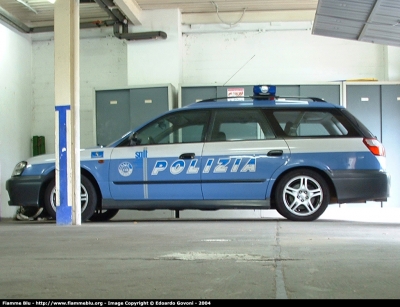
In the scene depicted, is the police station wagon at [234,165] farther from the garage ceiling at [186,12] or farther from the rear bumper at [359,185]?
the garage ceiling at [186,12]

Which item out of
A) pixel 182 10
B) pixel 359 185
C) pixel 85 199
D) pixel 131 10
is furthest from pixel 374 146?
pixel 182 10

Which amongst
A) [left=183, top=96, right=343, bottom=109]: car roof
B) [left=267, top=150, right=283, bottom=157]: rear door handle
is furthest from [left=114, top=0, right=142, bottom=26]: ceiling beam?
[left=267, top=150, right=283, bottom=157]: rear door handle

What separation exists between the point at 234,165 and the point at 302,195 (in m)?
0.98

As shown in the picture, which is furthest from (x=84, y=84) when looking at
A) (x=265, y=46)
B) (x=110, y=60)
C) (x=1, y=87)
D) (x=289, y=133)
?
(x=289, y=133)

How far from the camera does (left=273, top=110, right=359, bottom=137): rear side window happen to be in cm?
800

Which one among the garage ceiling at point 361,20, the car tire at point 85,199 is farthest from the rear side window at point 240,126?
the garage ceiling at point 361,20

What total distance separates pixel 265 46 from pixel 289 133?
5623mm

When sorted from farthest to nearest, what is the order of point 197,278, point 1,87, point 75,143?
point 1,87 < point 75,143 < point 197,278

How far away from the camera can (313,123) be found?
8164 millimetres

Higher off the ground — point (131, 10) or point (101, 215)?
point (131, 10)

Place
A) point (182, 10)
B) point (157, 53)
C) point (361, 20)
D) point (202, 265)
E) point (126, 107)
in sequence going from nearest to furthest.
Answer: point (202, 265) < point (361, 20) < point (126, 107) < point (157, 53) < point (182, 10)

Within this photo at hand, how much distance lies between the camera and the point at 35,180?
26.8 ft

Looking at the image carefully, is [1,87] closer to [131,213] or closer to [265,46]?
[131,213]

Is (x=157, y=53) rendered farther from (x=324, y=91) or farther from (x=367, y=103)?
(x=367, y=103)
